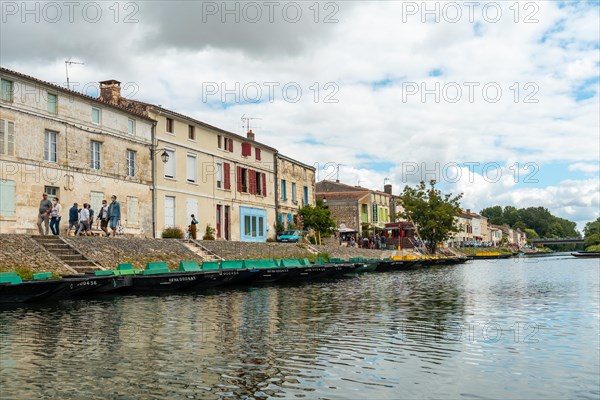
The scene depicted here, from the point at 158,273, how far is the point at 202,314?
247 inches

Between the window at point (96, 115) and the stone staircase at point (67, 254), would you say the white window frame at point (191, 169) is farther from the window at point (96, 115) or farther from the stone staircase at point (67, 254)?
the stone staircase at point (67, 254)

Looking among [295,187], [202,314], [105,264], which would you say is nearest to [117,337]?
[202,314]

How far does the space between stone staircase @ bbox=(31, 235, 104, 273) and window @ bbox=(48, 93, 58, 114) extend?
22.4 ft

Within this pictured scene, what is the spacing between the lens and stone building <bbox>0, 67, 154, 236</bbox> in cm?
2503

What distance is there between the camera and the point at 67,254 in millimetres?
22656

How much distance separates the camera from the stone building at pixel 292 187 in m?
48.0

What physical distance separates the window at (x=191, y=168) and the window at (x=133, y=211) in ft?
17.8

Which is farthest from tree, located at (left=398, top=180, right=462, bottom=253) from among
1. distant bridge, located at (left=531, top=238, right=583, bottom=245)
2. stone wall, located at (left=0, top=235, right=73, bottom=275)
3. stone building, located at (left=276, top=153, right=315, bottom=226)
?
distant bridge, located at (left=531, top=238, right=583, bottom=245)

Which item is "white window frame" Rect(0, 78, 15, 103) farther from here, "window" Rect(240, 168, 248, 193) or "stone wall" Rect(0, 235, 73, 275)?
"window" Rect(240, 168, 248, 193)

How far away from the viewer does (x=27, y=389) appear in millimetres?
7969

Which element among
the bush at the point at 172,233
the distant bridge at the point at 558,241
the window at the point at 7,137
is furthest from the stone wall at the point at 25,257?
the distant bridge at the point at 558,241

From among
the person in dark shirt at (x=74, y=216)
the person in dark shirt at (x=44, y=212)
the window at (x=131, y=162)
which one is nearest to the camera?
the person in dark shirt at (x=44, y=212)

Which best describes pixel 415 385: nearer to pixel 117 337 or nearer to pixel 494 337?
pixel 494 337

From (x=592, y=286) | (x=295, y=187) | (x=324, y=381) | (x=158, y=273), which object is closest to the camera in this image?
(x=324, y=381)
